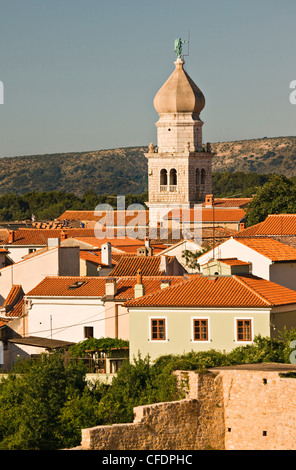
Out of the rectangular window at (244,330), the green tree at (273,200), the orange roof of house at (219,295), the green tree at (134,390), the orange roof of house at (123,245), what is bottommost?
the green tree at (134,390)

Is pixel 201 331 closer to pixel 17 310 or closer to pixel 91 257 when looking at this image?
pixel 17 310

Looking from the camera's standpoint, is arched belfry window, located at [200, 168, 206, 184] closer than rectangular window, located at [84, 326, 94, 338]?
No

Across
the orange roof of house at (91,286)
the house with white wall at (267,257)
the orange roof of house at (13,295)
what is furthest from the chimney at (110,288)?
the orange roof of house at (13,295)

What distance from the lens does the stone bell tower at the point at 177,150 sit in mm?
106125

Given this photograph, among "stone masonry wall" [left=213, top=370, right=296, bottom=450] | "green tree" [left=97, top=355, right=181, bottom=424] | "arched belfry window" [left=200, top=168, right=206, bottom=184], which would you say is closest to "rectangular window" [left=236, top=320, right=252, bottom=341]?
"green tree" [left=97, top=355, right=181, bottom=424]

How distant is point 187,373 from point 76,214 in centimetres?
9653

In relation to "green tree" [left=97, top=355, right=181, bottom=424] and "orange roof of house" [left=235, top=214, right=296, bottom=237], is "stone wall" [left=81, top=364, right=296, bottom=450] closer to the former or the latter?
"green tree" [left=97, top=355, right=181, bottom=424]

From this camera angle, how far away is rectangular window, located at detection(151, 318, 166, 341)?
123 ft

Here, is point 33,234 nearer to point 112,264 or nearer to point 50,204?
point 112,264

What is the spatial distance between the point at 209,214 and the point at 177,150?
12211 mm

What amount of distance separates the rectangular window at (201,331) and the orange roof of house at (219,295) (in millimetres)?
511

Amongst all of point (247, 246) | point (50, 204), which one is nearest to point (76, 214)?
point (50, 204)

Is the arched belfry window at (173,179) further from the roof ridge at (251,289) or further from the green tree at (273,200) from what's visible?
the roof ridge at (251,289)
